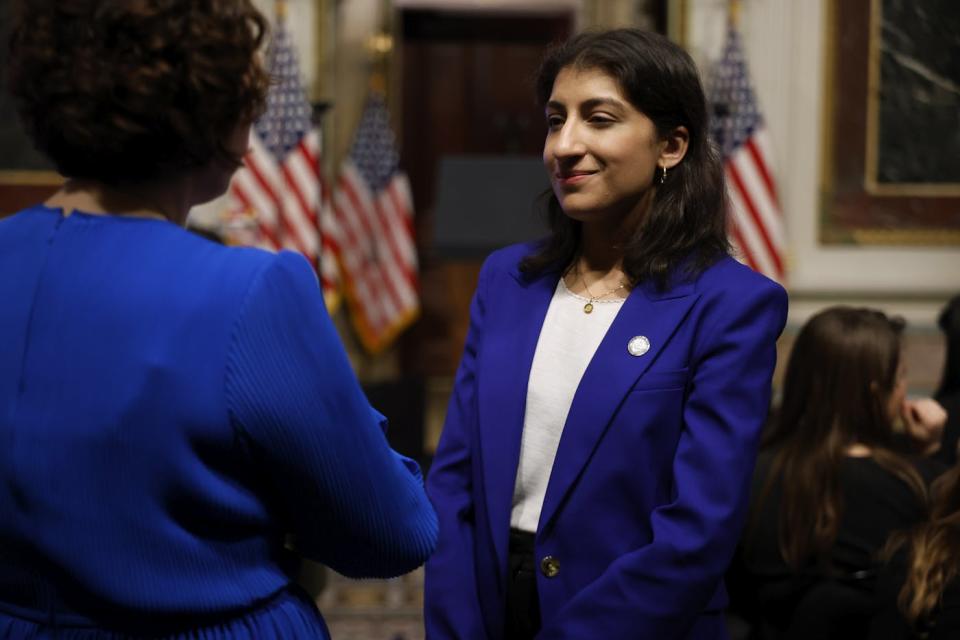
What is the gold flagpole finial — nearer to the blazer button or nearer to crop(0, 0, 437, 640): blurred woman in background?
the blazer button

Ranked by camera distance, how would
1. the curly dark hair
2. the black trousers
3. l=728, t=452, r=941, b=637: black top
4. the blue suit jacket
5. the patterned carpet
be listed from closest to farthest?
the curly dark hair
the blue suit jacket
the black trousers
l=728, t=452, r=941, b=637: black top
the patterned carpet

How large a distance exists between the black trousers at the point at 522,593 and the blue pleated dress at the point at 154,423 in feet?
2.40

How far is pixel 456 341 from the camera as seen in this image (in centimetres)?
873

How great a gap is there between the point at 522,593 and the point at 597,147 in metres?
0.78

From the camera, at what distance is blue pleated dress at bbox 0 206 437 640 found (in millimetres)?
1293

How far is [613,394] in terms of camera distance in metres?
2.01

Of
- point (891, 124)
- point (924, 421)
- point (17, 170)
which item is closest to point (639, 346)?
point (924, 421)

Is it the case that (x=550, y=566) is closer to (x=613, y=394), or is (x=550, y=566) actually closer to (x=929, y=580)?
(x=613, y=394)

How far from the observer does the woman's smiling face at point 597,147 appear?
6.95ft

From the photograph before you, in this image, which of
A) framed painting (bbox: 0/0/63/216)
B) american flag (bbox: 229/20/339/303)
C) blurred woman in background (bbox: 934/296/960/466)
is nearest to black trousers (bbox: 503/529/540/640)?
blurred woman in background (bbox: 934/296/960/466)

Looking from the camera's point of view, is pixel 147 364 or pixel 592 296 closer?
pixel 147 364

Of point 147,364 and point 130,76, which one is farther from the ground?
point 130,76

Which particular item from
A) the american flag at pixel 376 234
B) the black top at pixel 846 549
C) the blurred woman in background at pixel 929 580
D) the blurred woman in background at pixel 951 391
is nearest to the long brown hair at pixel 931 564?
the blurred woman in background at pixel 929 580

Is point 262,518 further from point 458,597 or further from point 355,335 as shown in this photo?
point 355,335
